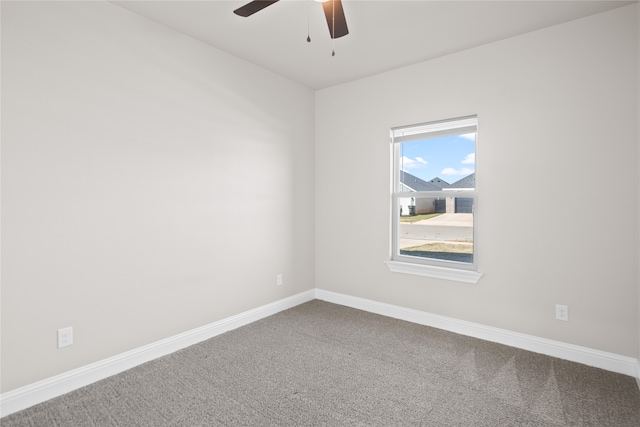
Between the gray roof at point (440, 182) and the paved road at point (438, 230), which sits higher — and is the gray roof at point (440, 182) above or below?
above

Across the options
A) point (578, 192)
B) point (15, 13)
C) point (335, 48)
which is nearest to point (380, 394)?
point (578, 192)

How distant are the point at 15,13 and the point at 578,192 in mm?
3853

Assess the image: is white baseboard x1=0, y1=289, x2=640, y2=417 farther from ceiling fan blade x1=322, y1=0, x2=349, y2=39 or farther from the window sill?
ceiling fan blade x1=322, y1=0, x2=349, y2=39

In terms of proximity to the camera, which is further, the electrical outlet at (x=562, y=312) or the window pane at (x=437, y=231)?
the window pane at (x=437, y=231)

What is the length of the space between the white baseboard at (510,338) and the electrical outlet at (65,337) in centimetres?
256

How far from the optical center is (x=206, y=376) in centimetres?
230

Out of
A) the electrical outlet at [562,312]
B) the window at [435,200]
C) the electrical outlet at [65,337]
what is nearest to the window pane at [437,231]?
the window at [435,200]

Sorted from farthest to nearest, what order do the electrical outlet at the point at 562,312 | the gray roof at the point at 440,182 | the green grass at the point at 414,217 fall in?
the green grass at the point at 414,217, the gray roof at the point at 440,182, the electrical outlet at the point at 562,312

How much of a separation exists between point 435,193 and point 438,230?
14.7 inches

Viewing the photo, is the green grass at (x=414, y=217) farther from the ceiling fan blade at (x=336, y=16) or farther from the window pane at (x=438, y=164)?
the ceiling fan blade at (x=336, y=16)

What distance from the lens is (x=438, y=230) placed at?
3357 millimetres

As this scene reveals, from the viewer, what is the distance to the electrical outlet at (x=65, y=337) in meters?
2.10

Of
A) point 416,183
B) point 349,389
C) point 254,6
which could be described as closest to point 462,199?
point 416,183

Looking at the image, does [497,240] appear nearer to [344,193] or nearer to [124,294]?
[344,193]
